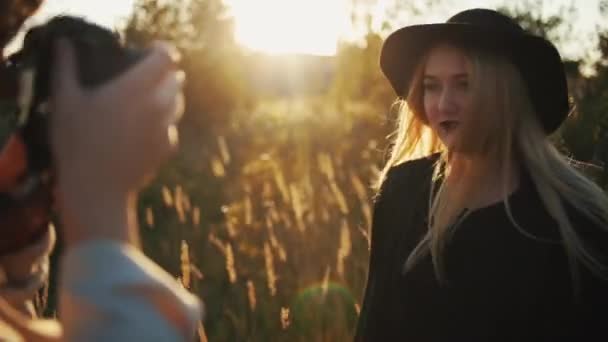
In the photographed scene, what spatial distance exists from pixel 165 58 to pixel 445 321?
1875mm

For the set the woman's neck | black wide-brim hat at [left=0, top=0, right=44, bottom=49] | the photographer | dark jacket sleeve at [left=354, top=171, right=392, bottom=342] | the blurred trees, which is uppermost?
black wide-brim hat at [left=0, top=0, right=44, bottom=49]

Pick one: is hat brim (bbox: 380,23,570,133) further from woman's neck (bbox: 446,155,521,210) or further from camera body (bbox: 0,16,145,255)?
camera body (bbox: 0,16,145,255)

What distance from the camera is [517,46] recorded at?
2.49 metres

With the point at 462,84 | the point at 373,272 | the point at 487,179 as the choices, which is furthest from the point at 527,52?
the point at 373,272

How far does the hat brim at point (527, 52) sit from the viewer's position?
247 cm

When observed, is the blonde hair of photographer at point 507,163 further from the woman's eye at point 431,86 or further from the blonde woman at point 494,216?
the woman's eye at point 431,86

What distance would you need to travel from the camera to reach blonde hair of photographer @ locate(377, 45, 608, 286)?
235 centimetres

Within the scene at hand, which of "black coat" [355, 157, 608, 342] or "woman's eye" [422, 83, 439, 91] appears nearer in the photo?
"black coat" [355, 157, 608, 342]

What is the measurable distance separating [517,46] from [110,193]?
6.58 ft

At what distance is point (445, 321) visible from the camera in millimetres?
2449

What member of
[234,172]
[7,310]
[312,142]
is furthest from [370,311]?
[312,142]

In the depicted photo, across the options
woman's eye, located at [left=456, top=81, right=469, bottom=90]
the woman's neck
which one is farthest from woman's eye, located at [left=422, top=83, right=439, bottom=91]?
the woman's neck

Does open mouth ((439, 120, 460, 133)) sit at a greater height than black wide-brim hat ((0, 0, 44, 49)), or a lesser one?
lesser

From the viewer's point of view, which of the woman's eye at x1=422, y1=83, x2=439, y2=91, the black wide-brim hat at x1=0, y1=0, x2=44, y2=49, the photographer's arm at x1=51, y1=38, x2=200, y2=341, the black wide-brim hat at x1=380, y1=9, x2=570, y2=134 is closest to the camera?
the photographer's arm at x1=51, y1=38, x2=200, y2=341
